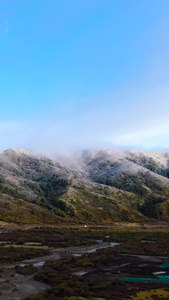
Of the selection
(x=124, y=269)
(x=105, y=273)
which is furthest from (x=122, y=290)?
(x=124, y=269)

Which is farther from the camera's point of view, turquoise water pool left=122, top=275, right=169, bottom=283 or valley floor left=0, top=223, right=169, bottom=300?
turquoise water pool left=122, top=275, right=169, bottom=283

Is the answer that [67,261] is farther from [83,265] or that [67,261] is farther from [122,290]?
[122,290]

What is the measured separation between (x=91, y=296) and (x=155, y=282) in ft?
52.3

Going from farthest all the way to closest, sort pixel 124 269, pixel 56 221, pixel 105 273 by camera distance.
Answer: pixel 56 221
pixel 124 269
pixel 105 273

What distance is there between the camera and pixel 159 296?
41250 millimetres

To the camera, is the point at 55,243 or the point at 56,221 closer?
the point at 55,243

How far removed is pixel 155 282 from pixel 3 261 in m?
35.6

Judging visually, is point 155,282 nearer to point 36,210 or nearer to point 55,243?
point 55,243

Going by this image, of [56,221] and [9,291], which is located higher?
[9,291]

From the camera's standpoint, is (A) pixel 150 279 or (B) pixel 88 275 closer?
(A) pixel 150 279

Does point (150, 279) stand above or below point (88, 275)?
below

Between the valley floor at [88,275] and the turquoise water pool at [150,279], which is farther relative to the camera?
the turquoise water pool at [150,279]

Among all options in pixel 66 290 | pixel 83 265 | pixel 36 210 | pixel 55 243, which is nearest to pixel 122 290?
pixel 66 290

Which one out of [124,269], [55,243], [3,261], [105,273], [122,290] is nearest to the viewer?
[122,290]
